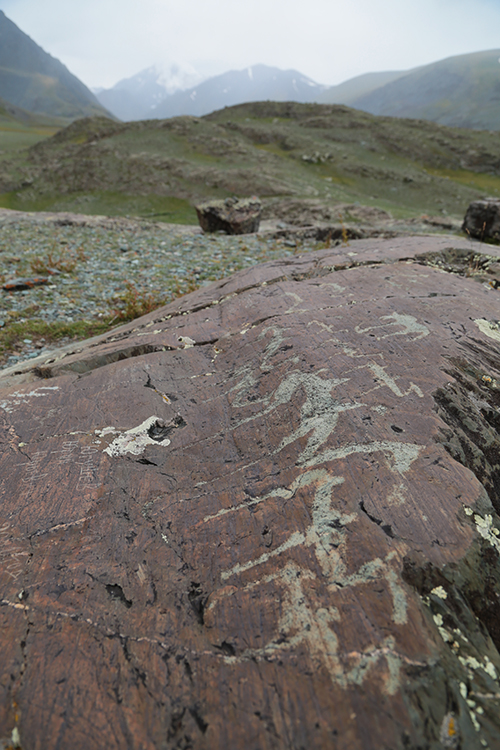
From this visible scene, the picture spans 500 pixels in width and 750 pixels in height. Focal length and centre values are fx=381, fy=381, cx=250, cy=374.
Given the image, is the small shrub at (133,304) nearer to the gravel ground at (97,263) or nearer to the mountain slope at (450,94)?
the gravel ground at (97,263)

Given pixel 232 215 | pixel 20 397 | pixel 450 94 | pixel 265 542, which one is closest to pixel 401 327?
pixel 265 542

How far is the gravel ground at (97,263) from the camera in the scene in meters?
7.68

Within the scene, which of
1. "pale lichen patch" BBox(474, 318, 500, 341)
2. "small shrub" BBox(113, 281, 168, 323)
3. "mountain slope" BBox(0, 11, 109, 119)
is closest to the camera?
"pale lichen patch" BBox(474, 318, 500, 341)

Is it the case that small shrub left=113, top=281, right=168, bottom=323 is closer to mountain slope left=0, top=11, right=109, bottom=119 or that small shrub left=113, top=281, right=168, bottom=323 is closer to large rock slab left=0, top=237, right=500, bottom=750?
large rock slab left=0, top=237, right=500, bottom=750

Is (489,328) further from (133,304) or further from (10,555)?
(133,304)

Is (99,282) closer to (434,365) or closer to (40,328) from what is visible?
(40,328)

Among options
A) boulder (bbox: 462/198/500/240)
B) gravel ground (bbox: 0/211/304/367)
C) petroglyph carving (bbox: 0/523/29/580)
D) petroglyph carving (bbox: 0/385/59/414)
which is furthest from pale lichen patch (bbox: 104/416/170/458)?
boulder (bbox: 462/198/500/240)

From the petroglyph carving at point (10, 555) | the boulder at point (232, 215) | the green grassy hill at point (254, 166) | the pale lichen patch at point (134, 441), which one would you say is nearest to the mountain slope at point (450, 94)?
the green grassy hill at point (254, 166)

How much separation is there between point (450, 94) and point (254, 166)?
15763 centimetres

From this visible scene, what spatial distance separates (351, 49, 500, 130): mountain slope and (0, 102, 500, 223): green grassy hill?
2702 inches

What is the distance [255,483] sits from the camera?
261 cm

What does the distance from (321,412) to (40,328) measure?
595 centimetres

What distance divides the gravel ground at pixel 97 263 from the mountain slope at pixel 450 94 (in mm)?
109357

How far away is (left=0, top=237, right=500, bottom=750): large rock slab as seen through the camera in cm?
164
